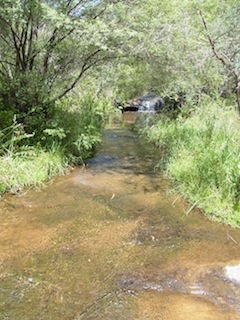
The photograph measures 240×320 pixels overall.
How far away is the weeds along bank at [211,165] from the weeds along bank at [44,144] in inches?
71.2

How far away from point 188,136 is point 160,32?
2068 millimetres

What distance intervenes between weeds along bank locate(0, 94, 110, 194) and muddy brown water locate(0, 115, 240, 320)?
37 cm

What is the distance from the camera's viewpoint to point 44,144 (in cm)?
626

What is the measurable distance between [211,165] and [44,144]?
3096mm

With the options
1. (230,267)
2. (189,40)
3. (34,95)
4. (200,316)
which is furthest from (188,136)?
(200,316)

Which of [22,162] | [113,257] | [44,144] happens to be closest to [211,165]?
[113,257]

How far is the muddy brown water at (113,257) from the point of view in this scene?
8.25 ft

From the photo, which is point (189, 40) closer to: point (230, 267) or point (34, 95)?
point (34, 95)

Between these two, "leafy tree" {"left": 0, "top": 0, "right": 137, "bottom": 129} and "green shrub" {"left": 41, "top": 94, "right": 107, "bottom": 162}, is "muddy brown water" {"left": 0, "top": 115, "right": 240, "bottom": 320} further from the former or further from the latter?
"leafy tree" {"left": 0, "top": 0, "right": 137, "bottom": 129}

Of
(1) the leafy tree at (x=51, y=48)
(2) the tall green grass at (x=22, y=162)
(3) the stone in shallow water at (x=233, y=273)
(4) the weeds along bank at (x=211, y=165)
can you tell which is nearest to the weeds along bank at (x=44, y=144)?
(2) the tall green grass at (x=22, y=162)

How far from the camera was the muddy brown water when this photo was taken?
99.0 inches

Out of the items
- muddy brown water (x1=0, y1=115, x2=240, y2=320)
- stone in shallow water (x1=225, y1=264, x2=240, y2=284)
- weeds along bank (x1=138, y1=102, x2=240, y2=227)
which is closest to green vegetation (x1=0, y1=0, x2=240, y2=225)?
weeds along bank (x1=138, y1=102, x2=240, y2=227)

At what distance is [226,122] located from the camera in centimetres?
648

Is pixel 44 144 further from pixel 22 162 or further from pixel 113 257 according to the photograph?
pixel 113 257
